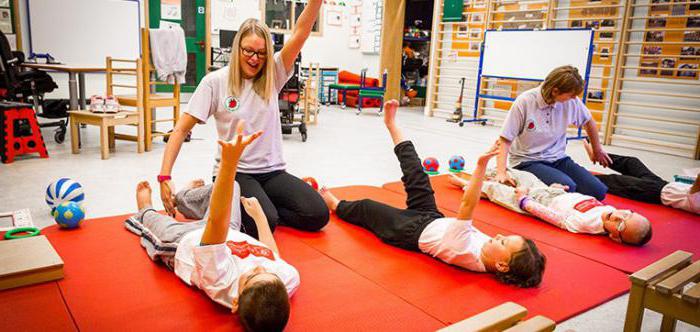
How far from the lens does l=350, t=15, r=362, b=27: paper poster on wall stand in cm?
1061

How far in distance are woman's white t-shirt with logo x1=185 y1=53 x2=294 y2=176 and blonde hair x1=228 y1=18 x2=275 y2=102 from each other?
0.09ft

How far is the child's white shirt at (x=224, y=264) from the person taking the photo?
5.29ft

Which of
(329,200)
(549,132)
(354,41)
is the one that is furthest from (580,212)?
(354,41)

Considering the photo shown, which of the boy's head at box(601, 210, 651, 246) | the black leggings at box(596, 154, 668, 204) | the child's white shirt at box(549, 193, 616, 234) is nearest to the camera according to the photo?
the boy's head at box(601, 210, 651, 246)

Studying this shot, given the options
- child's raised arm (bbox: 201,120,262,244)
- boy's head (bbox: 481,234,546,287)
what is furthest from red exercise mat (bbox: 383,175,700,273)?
child's raised arm (bbox: 201,120,262,244)

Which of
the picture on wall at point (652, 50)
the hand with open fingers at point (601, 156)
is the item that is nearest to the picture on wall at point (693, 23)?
the picture on wall at point (652, 50)

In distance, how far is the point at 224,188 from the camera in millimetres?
1426

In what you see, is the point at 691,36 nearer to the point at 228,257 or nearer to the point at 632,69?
the point at 632,69

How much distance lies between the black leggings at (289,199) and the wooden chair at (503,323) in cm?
121

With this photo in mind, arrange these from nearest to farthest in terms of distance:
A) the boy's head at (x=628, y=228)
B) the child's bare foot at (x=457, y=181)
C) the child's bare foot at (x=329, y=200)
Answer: the boy's head at (x=628, y=228), the child's bare foot at (x=329, y=200), the child's bare foot at (x=457, y=181)

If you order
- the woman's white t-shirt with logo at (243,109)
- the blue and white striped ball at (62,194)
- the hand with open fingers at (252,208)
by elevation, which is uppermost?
the woman's white t-shirt with logo at (243,109)

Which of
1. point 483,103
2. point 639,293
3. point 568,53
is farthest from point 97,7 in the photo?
point 639,293

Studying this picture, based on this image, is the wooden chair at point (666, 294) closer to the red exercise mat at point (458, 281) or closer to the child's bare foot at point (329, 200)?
the red exercise mat at point (458, 281)

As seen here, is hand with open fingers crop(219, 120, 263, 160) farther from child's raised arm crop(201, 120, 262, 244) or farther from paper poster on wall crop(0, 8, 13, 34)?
paper poster on wall crop(0, 8, 13, 34)
